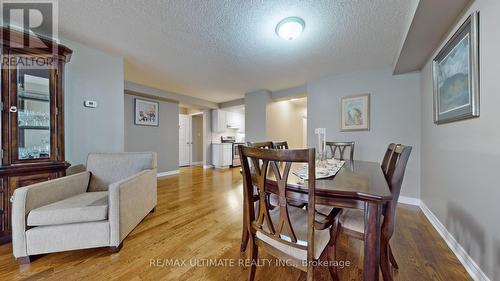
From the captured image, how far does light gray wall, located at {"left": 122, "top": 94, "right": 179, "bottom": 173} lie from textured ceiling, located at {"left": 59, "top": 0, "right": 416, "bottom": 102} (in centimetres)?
130

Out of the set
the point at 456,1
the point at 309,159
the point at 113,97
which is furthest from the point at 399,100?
the point at 113,97

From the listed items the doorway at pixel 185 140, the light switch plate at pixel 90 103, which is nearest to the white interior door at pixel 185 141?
the doorway at pixel 185 140

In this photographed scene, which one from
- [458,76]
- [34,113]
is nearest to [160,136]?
[34,113]

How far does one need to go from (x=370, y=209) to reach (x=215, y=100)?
528cm

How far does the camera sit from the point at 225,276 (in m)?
1.31

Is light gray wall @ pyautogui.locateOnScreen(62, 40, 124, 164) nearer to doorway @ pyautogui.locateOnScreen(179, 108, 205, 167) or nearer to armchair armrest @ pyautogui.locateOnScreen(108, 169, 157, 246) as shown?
armchair armrest @ pyautogui.locateOnScreen(108, 169, 157, 246)

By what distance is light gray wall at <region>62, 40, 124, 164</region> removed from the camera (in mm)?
2260

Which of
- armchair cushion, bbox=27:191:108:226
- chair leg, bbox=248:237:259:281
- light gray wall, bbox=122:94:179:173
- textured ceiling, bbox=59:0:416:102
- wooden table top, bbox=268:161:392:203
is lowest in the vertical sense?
chair leg, bbox=248:237:259:281

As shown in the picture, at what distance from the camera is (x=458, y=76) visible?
158 centimetres

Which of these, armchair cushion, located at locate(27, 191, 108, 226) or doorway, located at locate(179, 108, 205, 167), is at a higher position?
doorway, located at locate(179, 108, 205, 167)

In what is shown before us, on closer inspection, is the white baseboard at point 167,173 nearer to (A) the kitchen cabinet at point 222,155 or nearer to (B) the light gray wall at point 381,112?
(A) the kitchen cabinet at point 222,155

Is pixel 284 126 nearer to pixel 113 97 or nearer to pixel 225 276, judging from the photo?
pixel 113 97

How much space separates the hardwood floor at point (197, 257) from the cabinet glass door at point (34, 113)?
2.98ft

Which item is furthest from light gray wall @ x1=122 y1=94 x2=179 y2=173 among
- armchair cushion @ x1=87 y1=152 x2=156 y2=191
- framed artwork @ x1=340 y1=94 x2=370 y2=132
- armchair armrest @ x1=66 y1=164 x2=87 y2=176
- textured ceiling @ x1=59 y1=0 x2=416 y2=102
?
framed artwork @ x1=340 y1=94 x2=370 y2=132
